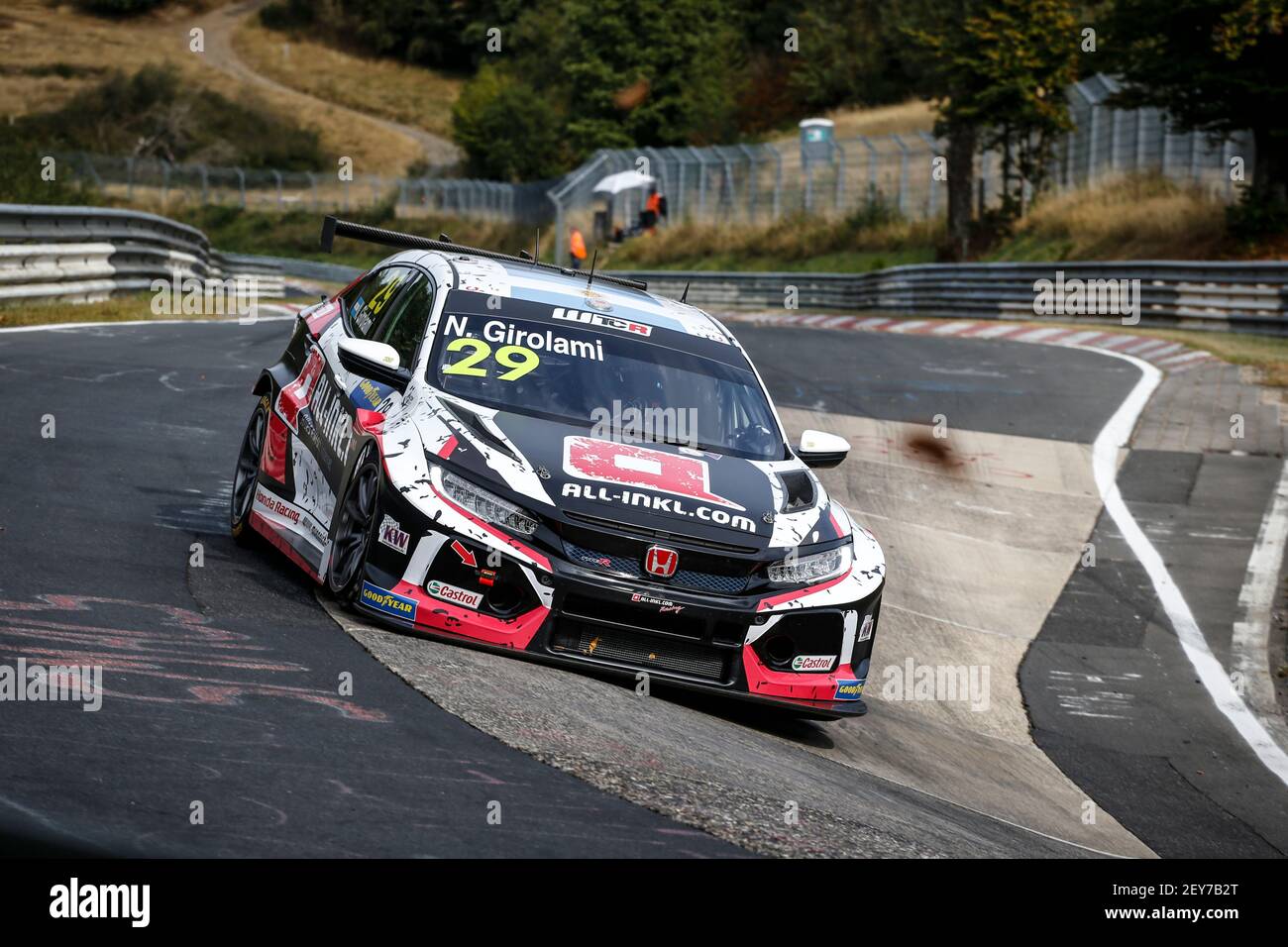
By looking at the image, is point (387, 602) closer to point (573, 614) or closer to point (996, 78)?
point (573, 614)

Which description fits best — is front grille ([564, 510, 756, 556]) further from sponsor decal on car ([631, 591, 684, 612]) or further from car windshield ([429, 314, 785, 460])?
car windshield ([429, 314, 785, 460])

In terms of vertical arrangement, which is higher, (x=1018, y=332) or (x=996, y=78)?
(x=996, y=78)

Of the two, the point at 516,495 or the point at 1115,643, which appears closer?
the point at 516,495

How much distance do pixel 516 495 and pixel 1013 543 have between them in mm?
6440

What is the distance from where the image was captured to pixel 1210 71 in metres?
27.8

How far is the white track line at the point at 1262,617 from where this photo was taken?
30.3 feet

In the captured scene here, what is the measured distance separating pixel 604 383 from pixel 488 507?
125 cm

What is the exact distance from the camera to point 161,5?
119 m

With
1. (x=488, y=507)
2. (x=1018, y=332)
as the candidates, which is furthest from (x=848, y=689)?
(x=1018, y=332)
